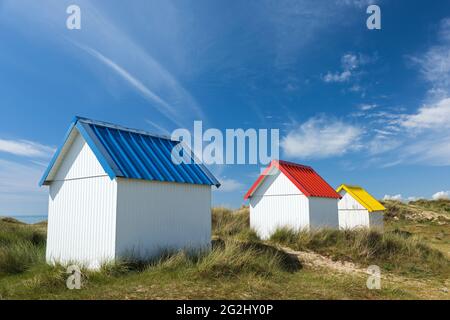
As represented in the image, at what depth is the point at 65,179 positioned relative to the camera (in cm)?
1298

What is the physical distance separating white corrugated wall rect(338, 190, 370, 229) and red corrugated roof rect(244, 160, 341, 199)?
7.02 m

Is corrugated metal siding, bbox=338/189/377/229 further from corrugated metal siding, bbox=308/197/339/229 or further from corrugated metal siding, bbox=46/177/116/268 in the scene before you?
corrugated metal siding, bbox=46/177/116/268

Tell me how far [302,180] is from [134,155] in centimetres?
1139

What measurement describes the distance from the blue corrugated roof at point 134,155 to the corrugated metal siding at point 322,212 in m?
7.98

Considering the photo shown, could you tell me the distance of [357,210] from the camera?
29.3 meters

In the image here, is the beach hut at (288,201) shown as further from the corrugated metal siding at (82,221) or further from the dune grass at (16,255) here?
the dune grass at (16,255)

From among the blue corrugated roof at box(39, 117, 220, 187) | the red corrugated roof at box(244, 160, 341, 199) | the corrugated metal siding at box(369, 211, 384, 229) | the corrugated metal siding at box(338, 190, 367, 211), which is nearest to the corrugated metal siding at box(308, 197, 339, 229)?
the red corrugated roof at box(244, 160, 341, 199)

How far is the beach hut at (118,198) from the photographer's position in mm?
11266

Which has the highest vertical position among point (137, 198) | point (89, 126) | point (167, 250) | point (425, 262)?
point (89, 126)

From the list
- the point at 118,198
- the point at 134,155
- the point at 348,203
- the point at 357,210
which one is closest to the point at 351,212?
the point at 357,210

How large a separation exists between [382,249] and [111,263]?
12236 millimetres
